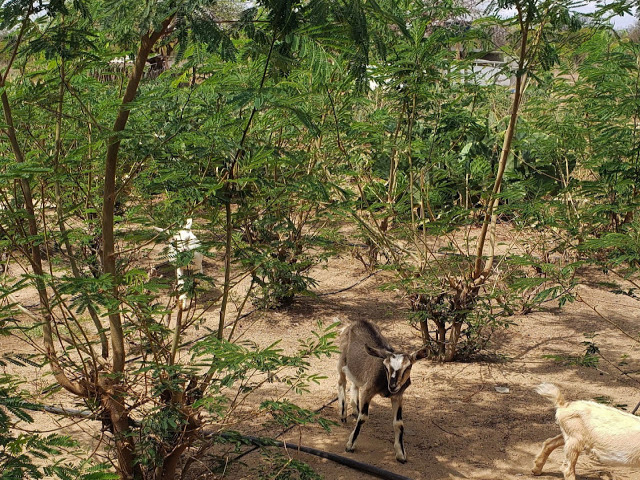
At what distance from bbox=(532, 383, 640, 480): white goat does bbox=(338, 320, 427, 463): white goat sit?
1.07 meters

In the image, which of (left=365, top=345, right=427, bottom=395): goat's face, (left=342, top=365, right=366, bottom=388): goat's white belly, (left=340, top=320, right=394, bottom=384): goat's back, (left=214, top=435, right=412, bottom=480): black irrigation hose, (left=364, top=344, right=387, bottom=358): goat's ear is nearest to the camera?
(left=214, top=435, right=412, bottom=480): black irrigation hose

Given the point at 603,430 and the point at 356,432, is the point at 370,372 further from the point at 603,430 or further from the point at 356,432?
the point at 603,430

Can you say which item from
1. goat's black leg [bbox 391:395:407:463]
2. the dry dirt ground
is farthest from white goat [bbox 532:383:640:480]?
goat's black leg [bbox 391:395:407:463]

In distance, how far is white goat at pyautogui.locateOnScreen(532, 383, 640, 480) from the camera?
474 cm

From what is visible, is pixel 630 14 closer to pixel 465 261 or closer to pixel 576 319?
pixel 465 261

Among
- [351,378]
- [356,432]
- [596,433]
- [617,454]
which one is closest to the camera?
[617,454]

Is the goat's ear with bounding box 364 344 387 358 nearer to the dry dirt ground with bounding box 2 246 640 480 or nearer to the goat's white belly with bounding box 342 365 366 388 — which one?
the goat's white belly with bounding box 342 365 366 388

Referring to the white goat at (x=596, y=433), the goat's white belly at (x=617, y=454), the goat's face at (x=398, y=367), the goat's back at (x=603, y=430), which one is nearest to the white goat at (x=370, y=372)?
the goat's face at (x=398, y=367)

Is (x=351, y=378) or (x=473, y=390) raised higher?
(x=351, y=378)

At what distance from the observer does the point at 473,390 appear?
23.3 feet

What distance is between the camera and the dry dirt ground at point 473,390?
5.68 metres

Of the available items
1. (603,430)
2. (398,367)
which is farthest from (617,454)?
(398,367)

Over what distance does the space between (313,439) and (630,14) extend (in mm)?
4481

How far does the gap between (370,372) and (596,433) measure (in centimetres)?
183
